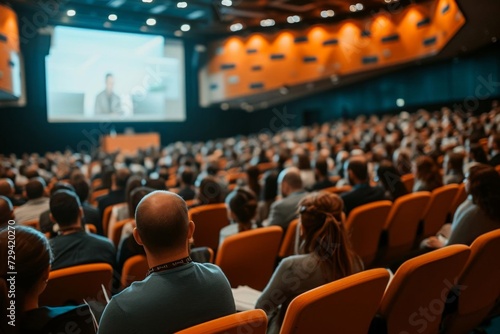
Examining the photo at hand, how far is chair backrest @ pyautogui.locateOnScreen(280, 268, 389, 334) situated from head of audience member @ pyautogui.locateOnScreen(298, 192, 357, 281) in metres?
0.31

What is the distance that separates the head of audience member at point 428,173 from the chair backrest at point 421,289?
2.49m

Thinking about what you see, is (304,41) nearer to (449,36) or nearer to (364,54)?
(364,54)

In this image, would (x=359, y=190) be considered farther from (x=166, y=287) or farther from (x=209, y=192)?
(x=166, y=287)

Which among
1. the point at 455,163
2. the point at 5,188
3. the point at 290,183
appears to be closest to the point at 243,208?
the point at 290,183

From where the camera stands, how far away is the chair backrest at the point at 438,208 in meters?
3.90

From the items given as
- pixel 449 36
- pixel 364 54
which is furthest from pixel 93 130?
pixel 449 36

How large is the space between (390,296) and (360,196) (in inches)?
80.9

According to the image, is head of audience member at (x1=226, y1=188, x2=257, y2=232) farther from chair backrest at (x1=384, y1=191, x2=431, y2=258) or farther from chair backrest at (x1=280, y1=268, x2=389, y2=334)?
chair backrest at (x1=280, y1=268, x2=389, y2=334)

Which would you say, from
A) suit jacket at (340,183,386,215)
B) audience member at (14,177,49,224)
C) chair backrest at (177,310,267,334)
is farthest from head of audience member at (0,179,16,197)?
chair backrest at (177,310,267,334)

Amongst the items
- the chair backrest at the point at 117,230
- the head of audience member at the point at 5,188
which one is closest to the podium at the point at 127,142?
the head of audience member at the point at 5,188

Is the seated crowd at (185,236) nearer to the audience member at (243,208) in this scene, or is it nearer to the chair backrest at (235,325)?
the audience member at (243,208)

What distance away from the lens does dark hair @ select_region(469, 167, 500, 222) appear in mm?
2691

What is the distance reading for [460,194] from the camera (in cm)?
432

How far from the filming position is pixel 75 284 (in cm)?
224
